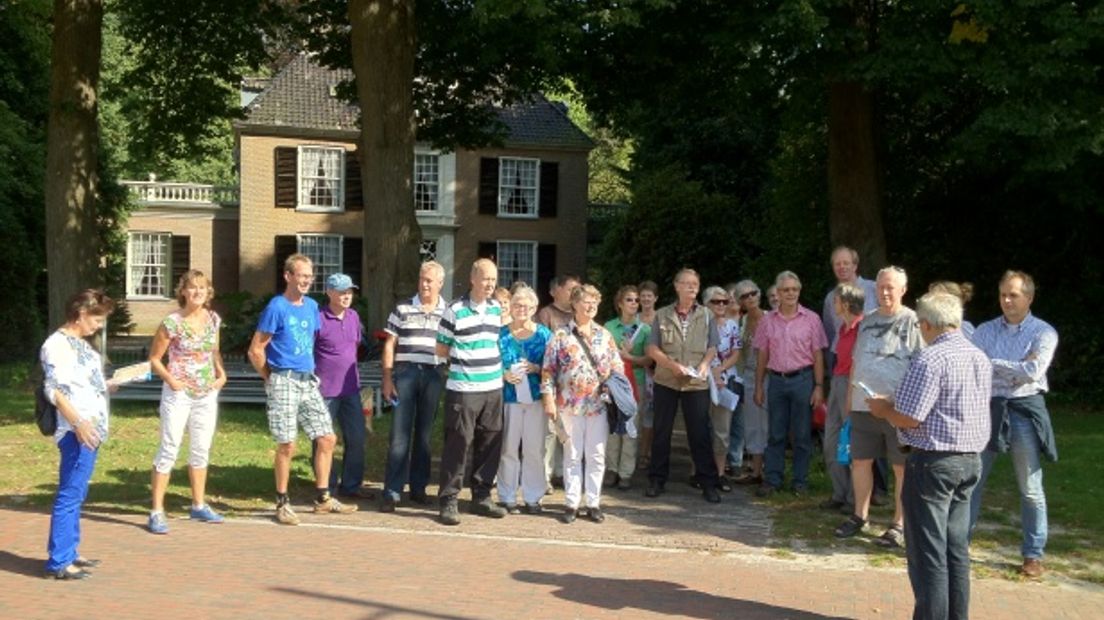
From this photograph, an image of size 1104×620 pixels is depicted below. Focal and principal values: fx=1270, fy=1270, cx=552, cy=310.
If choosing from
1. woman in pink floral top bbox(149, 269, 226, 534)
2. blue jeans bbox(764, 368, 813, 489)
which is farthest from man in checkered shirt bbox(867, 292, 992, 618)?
woman in pink floral top bbox(149, 269, 226, 534)

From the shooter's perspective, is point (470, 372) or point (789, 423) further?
point (789, 423)

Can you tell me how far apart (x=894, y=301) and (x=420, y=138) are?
48.6 feet

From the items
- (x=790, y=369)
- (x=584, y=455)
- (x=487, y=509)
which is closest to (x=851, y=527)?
(x=790, y=369)

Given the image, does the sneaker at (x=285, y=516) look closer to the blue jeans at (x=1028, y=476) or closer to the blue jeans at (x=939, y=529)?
the blue jeans at (x=939, y=529)

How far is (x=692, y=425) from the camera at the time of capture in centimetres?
1076

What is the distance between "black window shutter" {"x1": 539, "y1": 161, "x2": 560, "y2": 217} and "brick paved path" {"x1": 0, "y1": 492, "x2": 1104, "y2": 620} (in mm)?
34333

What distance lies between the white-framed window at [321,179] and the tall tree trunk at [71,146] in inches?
955

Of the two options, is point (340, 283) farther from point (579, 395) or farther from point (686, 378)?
point (686, 378)

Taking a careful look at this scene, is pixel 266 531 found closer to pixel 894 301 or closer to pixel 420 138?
pixel 894 301

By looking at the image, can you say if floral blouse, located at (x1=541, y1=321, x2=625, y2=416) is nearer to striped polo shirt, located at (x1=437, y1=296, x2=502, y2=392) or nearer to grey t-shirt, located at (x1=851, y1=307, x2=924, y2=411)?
striped polo shirt, located at (x1=437, y1=296, x2=502, y2=392)

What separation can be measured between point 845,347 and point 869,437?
36.2 inches

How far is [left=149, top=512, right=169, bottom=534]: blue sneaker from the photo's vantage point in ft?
29.4

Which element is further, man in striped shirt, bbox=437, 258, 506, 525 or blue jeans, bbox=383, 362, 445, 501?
blue jeans, bbox=383, 362, 445, 501

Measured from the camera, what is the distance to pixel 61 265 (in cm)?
1795
